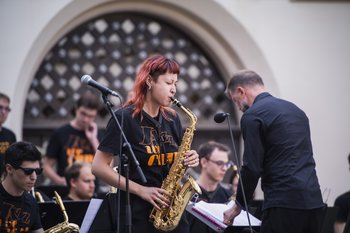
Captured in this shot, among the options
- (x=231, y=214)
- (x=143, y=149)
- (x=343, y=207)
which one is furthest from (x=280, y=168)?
(x=343, y=207)

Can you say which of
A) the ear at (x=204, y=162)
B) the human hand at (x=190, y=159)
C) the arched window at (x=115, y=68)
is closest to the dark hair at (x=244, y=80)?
the human hand at (x=190, y=159)

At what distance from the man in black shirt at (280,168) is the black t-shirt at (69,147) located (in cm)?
334

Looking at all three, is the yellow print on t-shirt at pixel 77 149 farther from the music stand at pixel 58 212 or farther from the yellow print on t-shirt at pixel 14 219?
the yellow print on t-shirt at pixel 14 219

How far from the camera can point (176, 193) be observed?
18.6ft

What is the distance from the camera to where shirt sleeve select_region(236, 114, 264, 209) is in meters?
5.57

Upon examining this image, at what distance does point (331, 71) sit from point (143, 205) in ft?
17.9

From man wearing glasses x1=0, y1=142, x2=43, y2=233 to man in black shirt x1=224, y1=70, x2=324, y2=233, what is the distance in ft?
5.17

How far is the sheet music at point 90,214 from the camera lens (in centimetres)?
575

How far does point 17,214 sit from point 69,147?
2841 mm

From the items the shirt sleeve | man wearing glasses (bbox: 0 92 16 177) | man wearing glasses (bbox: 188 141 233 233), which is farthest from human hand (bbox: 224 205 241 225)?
man wearing glasses (bbox: 0 92 16 177)

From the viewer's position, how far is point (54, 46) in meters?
10.0

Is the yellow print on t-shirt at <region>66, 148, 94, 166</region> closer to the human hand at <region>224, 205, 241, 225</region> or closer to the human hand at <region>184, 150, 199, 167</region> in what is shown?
the human hand at <region>224, 205, 241, 225</region>

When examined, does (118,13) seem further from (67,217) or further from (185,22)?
(67,217)

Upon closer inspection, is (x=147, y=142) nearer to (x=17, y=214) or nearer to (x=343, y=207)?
(x=17, y=214)
